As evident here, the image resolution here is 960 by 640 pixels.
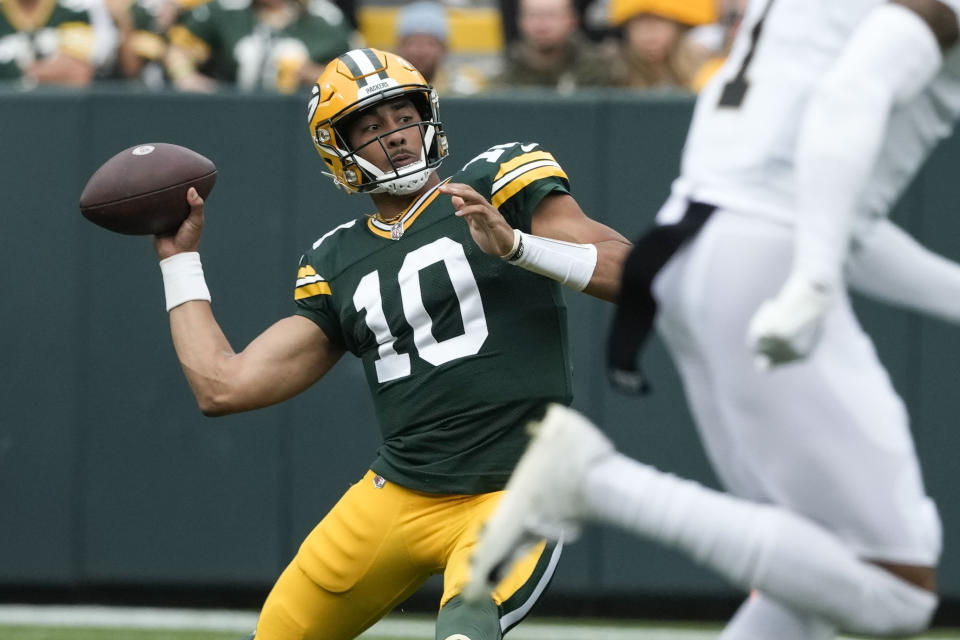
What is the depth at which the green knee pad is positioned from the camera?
3.13m

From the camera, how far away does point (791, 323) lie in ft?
6.93

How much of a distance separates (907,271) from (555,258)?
3.05ft

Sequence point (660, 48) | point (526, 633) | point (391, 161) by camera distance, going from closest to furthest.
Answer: point (391, 161)
point (526, 633)
point (660, 48)

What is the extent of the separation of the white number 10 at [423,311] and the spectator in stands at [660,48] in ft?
9.35

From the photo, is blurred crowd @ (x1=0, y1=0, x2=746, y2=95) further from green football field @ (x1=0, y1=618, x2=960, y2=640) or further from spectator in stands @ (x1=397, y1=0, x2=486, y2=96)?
green football field @ (x1=0, y1=618, x2=960, y2=640)

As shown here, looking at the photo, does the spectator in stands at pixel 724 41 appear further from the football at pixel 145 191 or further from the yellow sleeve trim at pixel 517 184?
the football at pixel 145 191

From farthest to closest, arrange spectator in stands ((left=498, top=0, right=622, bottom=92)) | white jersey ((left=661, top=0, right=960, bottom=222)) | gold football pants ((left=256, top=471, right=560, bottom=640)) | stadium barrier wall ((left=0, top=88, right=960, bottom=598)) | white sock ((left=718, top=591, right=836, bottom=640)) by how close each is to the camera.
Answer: spectator in stands ((left=498, top=0, right=622, bottom=92)) < stadium barrier wall ((left=0, top=88, right=960, bottom=598)) < gold football pants ((left=256, top=471, right=560, bottom=640)) < white sock ((left=718, top=591, right=836, bottom=640)) < white jersey ((left=661, top=0, right=960, bottom=222))

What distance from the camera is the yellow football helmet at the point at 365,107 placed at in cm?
359

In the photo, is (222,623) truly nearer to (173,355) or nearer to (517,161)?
(173,355)

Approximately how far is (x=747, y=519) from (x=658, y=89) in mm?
4042

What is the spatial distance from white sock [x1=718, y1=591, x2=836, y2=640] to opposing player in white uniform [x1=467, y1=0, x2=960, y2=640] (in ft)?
0.36

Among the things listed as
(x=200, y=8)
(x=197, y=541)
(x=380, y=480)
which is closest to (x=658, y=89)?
(x=200, y=8)

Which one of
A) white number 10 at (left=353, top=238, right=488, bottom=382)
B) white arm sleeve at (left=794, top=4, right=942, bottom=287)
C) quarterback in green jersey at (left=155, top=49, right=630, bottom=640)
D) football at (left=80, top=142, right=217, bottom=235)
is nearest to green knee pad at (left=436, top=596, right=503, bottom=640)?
quarterback in green jersey at (left=155, top=49, right=630, bottom=640)

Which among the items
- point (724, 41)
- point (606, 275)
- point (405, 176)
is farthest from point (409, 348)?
point (724, 41)
